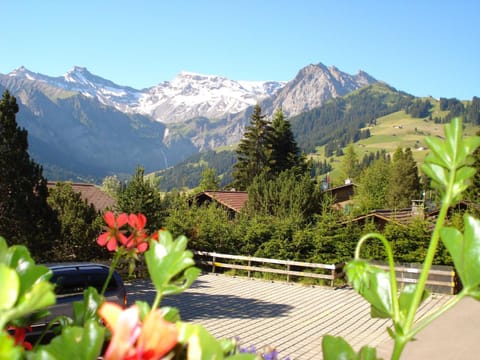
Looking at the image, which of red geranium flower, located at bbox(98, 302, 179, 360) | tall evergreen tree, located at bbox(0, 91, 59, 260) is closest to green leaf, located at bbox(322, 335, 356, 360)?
red geranium flower, located at bbox(98, 302, 179, 360)

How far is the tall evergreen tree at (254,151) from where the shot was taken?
3744cm

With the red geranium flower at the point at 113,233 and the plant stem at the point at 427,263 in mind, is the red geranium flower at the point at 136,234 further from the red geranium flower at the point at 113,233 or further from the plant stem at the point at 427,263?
the plant stem at the point at 427,263

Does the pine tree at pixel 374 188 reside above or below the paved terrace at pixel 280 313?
above

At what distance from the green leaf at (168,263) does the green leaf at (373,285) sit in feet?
0.79

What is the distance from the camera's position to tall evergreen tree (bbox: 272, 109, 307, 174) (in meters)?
37.2

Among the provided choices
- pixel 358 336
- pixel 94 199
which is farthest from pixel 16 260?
pixel 94 199

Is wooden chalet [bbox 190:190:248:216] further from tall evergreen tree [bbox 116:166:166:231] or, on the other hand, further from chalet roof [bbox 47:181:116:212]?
tall evergreen tree [bbox 116:166:166:231]

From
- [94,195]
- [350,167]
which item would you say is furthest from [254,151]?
[350,167]

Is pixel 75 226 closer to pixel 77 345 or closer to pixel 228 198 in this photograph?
pixel 77 345

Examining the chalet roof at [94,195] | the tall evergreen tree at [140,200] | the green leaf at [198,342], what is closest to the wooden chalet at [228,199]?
the chalet roof at [94,195]

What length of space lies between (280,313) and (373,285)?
35.3 feet

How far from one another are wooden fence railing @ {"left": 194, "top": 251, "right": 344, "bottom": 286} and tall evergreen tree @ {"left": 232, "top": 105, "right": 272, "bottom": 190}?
67.2 feet

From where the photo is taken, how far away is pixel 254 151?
37.6m

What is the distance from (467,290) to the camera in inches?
24.4
